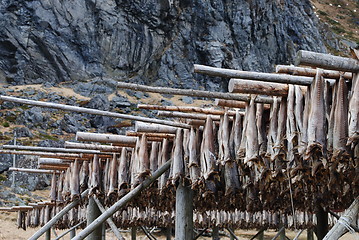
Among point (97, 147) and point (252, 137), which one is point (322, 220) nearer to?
point (97, 147)

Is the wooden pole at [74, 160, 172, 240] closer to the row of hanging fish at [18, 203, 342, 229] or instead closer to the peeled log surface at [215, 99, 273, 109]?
the peeled log surface at [215, 99, 273, 109]

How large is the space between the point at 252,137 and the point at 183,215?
206 centimetres

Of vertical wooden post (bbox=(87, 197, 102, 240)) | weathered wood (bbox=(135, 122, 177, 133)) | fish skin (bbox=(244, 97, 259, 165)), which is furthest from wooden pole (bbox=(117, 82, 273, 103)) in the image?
vertical wooden post (bbox=(87, 197, 102, 240))

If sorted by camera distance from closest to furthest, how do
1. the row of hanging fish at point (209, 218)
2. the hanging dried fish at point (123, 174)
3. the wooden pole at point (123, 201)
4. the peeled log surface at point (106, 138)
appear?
the wooden pole at point (123, 201) → the peeled log surface at point (106, 138) → the hanging dried fish at point (123, 174) → the row of hanging fish at point (209, 218)

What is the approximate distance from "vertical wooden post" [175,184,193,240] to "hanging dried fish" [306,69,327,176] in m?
2.61

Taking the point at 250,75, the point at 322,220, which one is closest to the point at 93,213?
the point at 322,220

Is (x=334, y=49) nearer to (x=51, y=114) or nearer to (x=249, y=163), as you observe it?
(x=51, y=114)

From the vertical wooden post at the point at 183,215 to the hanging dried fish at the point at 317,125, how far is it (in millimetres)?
2614

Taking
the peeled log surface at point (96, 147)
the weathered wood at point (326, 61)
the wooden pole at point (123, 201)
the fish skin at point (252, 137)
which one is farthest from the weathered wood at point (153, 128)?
the weathered wood at point (326, 61)

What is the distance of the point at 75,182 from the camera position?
8.84 meters

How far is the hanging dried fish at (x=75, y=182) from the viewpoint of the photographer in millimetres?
8734

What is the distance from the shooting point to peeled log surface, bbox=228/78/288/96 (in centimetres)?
420

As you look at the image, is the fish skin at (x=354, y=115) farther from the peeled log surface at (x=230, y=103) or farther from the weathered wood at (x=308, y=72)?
the peeled log surface at (x=230, y=103)

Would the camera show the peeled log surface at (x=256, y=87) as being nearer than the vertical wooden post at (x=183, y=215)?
Yes
